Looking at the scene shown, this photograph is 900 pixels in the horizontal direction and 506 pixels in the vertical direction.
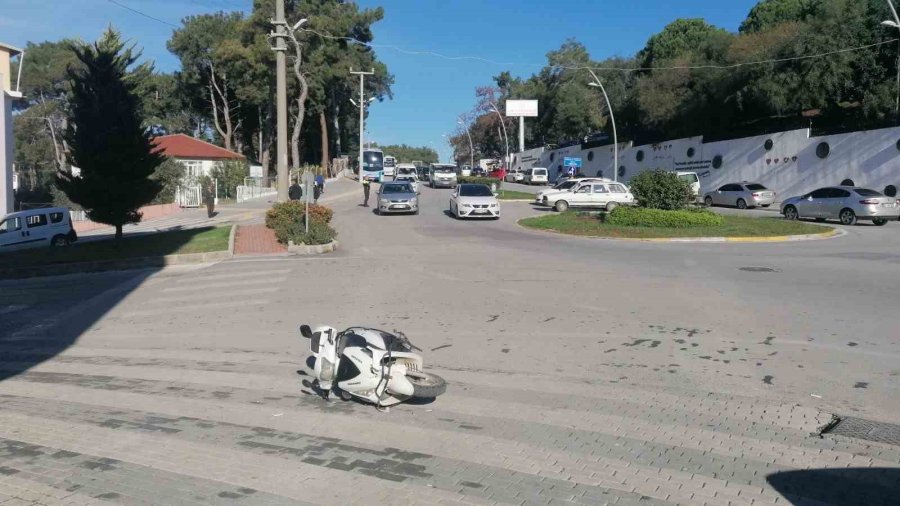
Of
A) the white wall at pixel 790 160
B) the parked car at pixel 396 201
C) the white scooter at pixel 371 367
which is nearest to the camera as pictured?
the white scooter at pixel 371 367

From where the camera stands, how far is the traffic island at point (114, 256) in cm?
2022

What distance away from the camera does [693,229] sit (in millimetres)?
25469

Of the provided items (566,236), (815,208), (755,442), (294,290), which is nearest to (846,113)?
(815,208)

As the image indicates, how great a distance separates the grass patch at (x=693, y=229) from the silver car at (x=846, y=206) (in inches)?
116

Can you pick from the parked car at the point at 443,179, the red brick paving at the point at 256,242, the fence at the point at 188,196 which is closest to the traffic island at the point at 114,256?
the red brick paving at the point at 256,242

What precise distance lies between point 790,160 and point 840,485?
4221 centimetres

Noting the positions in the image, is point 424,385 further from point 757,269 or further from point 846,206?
point 846,206

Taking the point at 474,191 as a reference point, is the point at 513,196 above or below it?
below

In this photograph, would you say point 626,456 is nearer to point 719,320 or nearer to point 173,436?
point 173,436

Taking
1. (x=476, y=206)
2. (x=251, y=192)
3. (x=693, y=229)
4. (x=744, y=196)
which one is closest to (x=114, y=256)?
(x=476, y=206)

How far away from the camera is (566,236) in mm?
26188

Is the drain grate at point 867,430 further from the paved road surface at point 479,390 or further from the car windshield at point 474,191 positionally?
the car windshield at point 474,191

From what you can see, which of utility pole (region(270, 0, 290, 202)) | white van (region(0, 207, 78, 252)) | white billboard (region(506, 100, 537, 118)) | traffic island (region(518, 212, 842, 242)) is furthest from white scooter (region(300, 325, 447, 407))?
white billboard (region(506, 100, 537, 118))

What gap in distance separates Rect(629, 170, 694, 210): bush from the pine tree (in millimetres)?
16935
